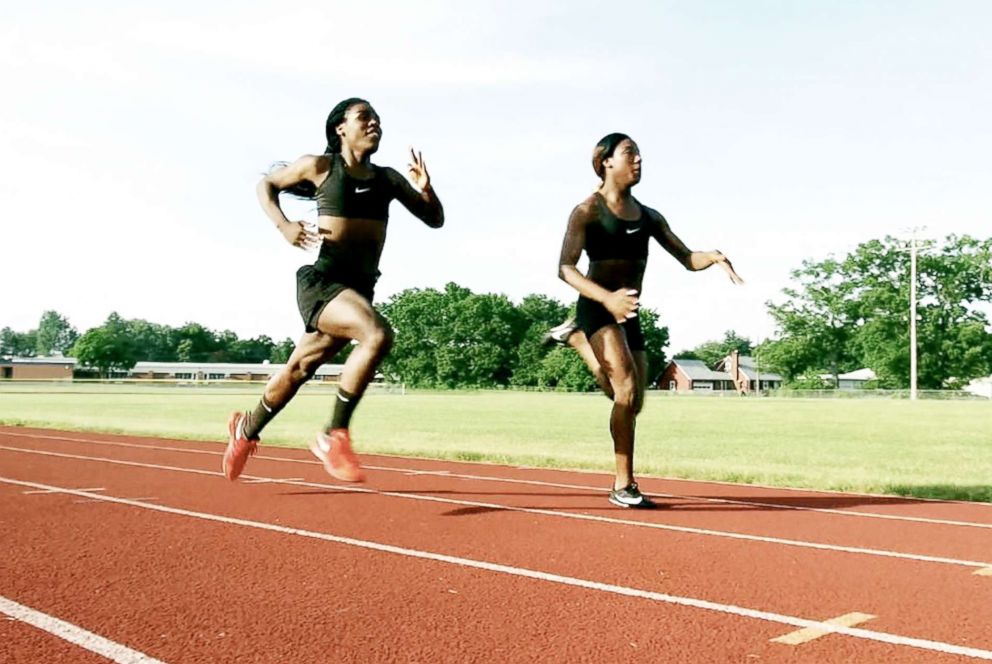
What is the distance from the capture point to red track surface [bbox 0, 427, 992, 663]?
3.13m

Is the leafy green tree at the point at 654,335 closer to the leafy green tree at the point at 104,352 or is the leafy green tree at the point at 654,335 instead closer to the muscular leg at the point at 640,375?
the leafy green tree at the point at 104,352

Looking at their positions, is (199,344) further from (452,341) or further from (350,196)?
(350,196)

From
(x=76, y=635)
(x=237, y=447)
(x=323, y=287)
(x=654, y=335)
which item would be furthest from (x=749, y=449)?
(x=654, y=335)

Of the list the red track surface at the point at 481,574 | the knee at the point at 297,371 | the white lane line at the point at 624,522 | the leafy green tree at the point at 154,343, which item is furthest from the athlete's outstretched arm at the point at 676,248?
the leafy green tree at the point at 154,343

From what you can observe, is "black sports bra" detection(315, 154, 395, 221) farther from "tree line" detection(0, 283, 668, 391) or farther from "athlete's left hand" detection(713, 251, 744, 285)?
"tree line" detection(0, 283, 668, 391)

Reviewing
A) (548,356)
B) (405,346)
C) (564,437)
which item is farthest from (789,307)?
(564,437)

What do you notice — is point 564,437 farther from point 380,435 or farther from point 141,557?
point 141,557

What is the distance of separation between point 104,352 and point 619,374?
471 feet

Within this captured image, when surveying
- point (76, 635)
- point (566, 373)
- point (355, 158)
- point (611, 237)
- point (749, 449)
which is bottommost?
point (76, 635)

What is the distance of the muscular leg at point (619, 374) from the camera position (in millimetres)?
6473

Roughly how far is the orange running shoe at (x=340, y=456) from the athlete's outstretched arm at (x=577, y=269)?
1.73 metres

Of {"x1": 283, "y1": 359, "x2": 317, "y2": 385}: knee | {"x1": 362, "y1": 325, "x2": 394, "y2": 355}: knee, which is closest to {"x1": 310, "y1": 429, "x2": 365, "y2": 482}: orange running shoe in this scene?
{"x1": 362, "y1": 325, "x2": 394, "y2": 355}: knee

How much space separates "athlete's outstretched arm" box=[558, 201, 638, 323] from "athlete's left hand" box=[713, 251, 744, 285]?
650 millimetres

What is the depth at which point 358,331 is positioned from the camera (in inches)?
219
